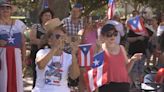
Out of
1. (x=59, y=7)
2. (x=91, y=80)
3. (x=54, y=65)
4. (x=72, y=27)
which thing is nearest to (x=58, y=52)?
(x=54, y=65)

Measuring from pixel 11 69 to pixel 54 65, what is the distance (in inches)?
58.6

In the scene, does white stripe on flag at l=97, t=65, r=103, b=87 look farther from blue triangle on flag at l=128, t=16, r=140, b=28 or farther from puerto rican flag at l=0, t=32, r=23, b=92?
blue triangle on flag at l=128, t=16, r=140, b=28

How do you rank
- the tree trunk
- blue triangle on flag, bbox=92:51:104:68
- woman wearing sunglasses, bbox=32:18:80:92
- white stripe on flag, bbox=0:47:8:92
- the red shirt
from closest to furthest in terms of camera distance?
woman wearing sunglasses, bbox=32:18:80:92 < the red shirt < blue triangle on flag, bbox=92:51:104:68 < white stripe on flag, bbox=0:47:8:92 < the tree trunk

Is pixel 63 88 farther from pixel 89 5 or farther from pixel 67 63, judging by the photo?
pixel 89 5

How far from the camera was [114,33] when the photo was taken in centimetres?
469

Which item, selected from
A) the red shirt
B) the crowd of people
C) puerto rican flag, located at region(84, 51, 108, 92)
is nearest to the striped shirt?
the crowd of people

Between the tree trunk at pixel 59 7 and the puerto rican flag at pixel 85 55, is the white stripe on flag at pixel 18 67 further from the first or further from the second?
the tree trunk at pixel 59 7

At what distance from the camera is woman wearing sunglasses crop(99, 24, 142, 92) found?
4.68 metres

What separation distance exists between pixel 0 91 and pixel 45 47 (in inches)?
53.7

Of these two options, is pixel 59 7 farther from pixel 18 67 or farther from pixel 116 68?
pixel 116 68

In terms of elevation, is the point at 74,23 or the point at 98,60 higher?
the point at 74,23

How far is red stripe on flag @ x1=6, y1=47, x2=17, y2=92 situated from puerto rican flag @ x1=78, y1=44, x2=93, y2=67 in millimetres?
880

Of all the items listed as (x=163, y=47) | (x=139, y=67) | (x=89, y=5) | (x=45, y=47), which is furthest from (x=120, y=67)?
(x=89, y=5)

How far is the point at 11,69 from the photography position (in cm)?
557
